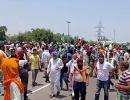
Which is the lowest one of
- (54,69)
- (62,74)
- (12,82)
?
(62,74)

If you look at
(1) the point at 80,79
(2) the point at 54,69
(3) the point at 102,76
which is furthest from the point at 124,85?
(2) the point at 54,69

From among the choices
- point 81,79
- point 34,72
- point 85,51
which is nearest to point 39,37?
point 85,51

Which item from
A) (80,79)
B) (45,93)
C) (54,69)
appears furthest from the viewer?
(45,93)

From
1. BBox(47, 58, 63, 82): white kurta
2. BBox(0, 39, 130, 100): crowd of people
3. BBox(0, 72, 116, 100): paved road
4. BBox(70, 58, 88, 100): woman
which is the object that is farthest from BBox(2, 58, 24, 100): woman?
BBox(47, 58, 63, 82): white kurta

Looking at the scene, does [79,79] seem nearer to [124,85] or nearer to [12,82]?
[124,85]

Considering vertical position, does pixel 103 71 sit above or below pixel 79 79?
above

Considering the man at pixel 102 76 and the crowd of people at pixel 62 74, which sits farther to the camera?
the man at pixel 102 76

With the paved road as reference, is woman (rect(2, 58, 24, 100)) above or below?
above

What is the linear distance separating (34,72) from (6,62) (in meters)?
10.9

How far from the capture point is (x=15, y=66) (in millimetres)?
10773

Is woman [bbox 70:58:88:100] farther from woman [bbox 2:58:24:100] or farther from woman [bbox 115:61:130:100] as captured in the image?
woman [bbox 2:58:24:100]

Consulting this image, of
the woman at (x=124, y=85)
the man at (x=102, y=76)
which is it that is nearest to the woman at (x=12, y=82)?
the woman at (x=124, y=85)

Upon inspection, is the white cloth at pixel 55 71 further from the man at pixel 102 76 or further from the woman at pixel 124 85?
the woman at pixel 124 85

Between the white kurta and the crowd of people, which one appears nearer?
the crowd of people
